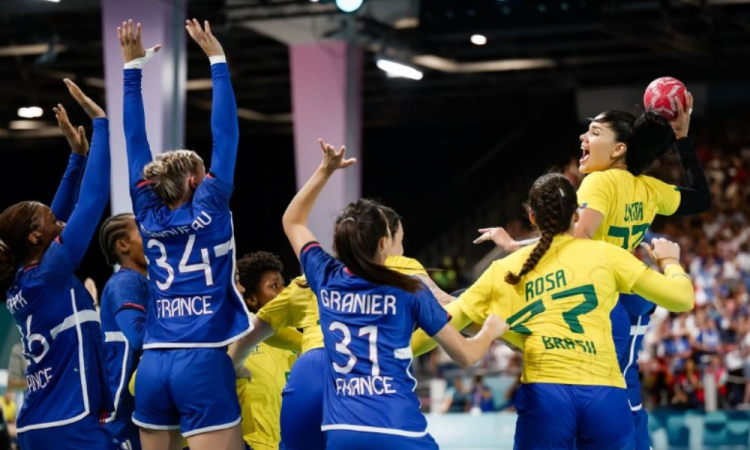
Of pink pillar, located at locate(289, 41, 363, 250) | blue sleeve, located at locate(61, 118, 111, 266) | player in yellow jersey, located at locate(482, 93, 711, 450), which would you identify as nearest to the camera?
blue sleeve, located at locate(61, 118, 111, 266)

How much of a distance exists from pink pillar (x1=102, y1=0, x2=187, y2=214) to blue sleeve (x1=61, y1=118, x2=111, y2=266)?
8605 mm

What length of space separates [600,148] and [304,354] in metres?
1.86

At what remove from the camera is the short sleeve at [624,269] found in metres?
4.25

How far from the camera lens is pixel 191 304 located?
431 centimetres

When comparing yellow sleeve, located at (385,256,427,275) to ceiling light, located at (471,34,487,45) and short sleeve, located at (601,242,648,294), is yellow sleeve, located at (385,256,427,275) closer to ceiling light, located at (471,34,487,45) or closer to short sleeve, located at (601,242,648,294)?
short sleeve, located at (601,242,648,294)

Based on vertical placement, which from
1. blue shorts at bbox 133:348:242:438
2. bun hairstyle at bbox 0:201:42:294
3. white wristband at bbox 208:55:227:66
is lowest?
blue shorts at bbox 133:348:242:438

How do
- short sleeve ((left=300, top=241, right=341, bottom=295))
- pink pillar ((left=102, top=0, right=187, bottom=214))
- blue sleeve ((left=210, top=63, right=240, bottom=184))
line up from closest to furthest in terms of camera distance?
short sleeve ((left=300, top=241, right=341, bottom=295))
blue sleeve ((left=210, top=63, right=240, bottom=184))
pink pillar ((left=102, top=0, right=187, bottom=214))

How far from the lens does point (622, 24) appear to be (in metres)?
16.9

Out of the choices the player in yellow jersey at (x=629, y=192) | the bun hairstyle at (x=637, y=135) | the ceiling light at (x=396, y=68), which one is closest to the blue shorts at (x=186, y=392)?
the player in yellow jersey at (x=629, y=192)

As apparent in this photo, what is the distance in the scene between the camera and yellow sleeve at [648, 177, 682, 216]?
548cm

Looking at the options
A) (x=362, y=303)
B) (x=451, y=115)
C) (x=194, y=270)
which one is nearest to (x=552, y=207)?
(x=362, y=303)

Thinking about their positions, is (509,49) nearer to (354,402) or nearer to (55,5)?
(55,5)

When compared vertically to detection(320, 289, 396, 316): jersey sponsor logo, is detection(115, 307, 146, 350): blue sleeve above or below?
below

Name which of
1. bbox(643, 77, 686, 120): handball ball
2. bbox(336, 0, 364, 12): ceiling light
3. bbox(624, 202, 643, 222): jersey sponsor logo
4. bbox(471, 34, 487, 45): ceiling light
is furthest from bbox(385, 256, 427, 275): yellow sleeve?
bbox(471, 34, 487, 45): ceiling light
